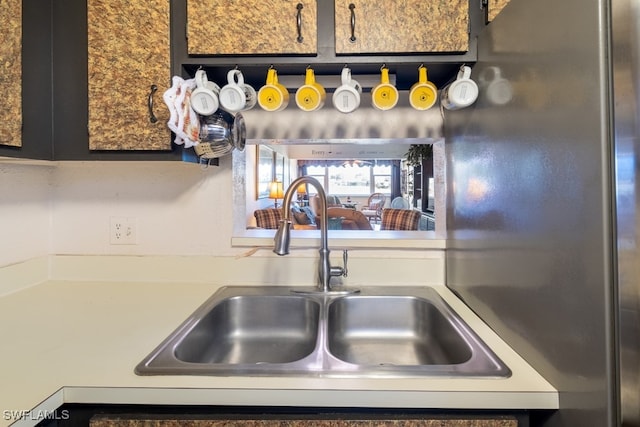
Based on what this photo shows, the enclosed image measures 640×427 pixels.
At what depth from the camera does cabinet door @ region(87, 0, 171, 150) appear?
1011 mm

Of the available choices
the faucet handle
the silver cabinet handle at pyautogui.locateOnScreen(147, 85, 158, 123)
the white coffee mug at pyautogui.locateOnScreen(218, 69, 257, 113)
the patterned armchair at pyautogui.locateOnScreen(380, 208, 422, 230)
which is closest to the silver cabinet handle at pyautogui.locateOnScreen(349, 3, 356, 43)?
the white coffee mug at pyautogui.locateOnScreen(218, 69, 257, 113)

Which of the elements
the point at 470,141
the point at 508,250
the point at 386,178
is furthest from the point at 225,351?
the point at 386,178

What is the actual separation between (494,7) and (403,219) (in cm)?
222

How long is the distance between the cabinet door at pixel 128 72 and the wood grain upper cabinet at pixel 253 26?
109 mm

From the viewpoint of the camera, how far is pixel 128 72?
102 centimetres

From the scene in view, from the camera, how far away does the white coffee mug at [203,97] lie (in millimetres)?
1015

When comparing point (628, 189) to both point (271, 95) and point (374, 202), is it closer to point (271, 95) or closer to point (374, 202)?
point (271, 95)

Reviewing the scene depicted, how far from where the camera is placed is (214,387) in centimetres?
66

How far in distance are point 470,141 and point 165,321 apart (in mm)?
1024

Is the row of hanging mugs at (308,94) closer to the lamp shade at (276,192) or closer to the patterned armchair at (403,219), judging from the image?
the patterned armchair at (403,219)

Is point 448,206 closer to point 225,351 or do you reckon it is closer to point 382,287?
point 382,287

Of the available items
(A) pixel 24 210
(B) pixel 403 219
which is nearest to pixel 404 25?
(A) pixel 24 210

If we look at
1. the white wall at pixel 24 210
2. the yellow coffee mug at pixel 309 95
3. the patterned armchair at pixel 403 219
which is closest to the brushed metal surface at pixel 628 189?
the yellow coffee mug at pixel 309 95

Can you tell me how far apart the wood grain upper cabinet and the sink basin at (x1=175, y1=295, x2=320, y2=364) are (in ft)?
2.59
